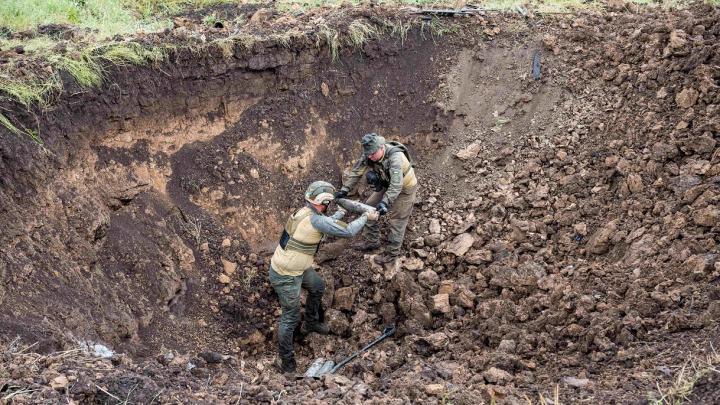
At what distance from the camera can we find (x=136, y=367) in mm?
5160

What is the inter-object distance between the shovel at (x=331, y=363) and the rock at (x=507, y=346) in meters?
1.23

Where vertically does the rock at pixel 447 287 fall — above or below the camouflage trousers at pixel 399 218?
below

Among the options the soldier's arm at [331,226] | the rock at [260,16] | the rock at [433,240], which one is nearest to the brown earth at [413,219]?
the rock at [433,240]

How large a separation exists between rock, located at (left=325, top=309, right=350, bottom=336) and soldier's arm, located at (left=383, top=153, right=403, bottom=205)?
114 centimetres

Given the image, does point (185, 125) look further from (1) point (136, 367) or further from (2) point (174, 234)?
(1) point (136, 367)

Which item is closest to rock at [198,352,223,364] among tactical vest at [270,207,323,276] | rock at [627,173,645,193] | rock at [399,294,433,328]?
tactical vest at [270,207,323,276]

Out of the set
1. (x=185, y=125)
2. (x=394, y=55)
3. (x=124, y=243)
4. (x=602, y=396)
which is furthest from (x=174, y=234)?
(x=602, y=396)

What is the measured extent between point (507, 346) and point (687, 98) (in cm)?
310

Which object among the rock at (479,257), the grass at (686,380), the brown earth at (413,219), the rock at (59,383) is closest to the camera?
the grass at (686,380)

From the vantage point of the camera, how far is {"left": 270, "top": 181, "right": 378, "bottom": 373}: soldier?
619 cm

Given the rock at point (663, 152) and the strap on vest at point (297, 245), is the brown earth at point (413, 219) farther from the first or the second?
the strap on vest at point (297, 245)

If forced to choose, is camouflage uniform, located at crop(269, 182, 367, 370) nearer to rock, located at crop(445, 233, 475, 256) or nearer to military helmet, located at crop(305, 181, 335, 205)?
military helmet, located at crop(305, 181, 335, 205)

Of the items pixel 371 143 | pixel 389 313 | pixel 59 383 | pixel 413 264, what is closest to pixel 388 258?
pixel 413 264

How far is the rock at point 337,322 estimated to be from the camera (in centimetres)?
673
